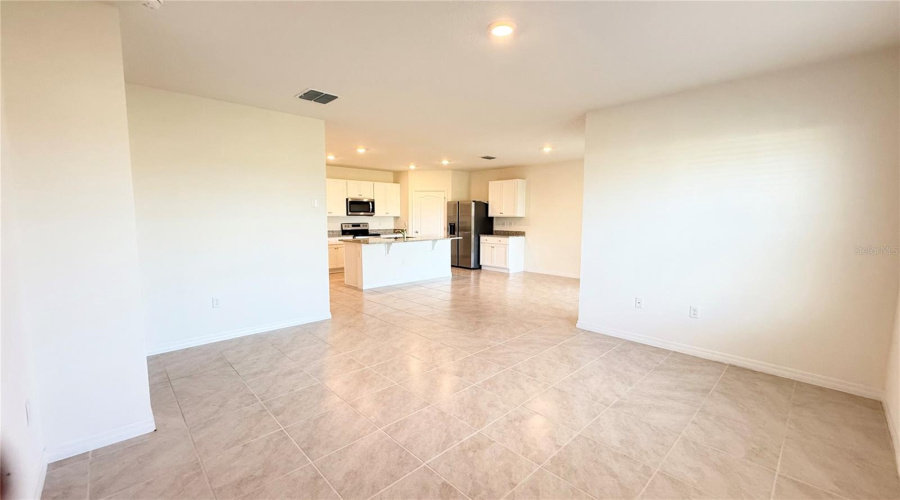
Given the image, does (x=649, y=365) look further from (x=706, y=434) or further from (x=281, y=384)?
(x=281, y=384)

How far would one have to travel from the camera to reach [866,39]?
7.76 feet

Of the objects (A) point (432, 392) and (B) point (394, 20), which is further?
(A) point (432, 392)

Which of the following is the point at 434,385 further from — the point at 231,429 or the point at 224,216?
the point at 224,216

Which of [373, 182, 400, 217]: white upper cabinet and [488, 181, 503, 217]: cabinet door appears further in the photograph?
[373, 182, 400, 217]: white upper cabinet

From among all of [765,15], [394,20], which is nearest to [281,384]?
[394,20]

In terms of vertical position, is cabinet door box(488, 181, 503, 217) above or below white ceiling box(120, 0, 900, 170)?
below

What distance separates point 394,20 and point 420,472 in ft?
8.25

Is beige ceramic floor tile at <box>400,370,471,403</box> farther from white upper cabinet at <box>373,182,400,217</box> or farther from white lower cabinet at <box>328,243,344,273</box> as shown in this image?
white upper cabinet at <box>373,182,400,217</box>

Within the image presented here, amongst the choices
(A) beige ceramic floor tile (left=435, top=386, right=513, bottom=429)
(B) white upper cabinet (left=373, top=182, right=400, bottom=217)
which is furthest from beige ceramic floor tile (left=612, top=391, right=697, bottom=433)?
(B) white upper cabinet (left=373, top=182, right=400, bottom=217)

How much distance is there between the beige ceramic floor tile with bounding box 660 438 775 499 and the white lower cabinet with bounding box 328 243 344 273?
23.9 ft

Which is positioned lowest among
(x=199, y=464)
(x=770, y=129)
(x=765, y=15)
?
(x=199, y=464)

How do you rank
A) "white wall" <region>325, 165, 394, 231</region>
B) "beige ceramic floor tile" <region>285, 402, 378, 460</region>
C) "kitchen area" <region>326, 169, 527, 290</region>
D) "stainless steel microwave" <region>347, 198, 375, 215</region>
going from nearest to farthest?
1. "beige ceramic floor tile" <region>285, 402, 378, 460</region>
2. "kitchen area" <region>326, 169, 527, 290</region>
3. "stainless steel microwave" <region>347, 198, 375, 215</region>
4. "white wall" <region>325, 165, 394, 231</region>

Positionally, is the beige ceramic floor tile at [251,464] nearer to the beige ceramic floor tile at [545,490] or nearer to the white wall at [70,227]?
the white wall at [70,227]

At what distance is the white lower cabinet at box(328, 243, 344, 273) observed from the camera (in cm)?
812
